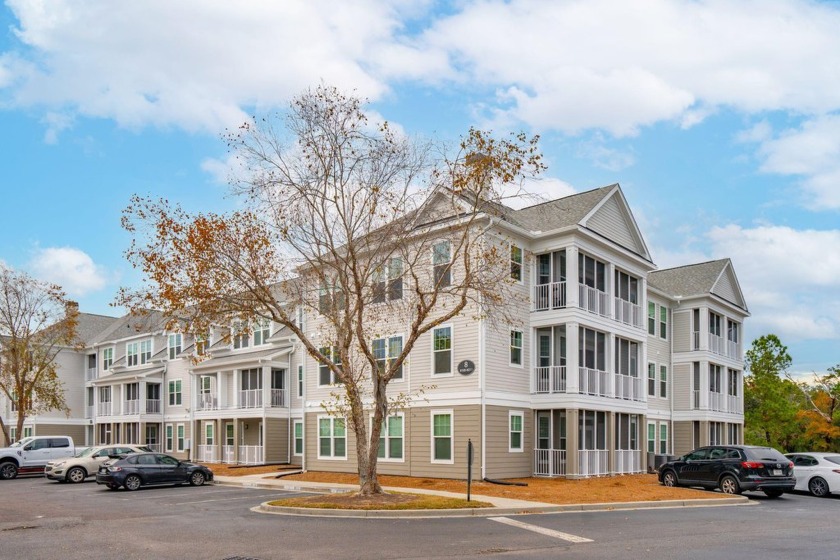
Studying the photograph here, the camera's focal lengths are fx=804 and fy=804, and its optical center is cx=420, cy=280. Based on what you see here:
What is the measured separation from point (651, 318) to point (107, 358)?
38.4 metres

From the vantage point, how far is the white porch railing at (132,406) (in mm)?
50281

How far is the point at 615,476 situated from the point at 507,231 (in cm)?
1007

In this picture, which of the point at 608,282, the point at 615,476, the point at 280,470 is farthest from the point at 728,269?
the point at 280,470

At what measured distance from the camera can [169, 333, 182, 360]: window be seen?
4947cm

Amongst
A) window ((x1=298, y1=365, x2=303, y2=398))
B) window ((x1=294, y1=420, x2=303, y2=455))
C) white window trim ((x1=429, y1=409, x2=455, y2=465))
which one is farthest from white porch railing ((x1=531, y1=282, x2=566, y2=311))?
window ((x1=294, y1=420, x2=303, y2=455))

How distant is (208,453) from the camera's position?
44.1m

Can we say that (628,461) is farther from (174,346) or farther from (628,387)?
(174,346)

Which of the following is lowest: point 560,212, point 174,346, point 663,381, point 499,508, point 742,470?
point 499,508

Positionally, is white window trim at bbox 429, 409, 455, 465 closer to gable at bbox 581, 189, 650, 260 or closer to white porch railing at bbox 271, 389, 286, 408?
gable at bbox 581, 189, 650, 260

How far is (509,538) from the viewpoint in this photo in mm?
14555

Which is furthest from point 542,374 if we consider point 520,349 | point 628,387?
point 628,387

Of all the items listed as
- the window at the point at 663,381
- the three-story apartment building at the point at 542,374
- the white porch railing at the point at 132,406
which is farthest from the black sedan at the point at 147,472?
the white porch railing at the point at 132,406

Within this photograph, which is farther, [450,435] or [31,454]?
[31,454]

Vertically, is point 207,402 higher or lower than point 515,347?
lower
